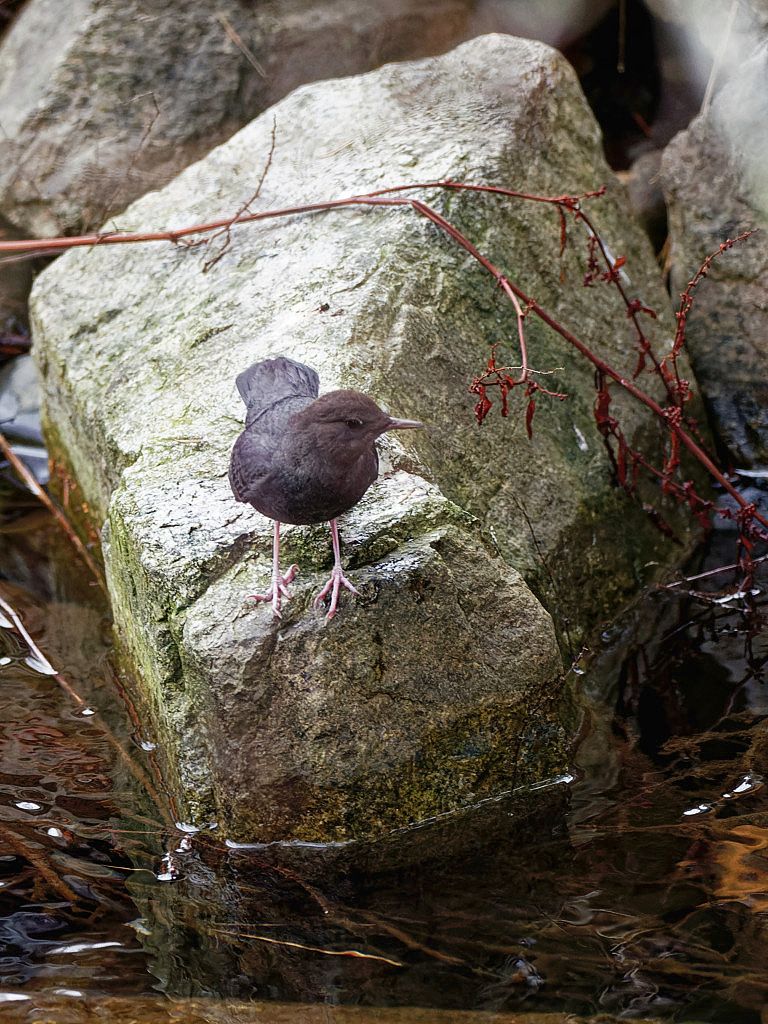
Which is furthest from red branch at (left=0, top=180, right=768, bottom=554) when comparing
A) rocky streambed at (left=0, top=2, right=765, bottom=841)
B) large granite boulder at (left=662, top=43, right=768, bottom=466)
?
large granite boulder at (left=662, top=43, right=768, bottom=466)

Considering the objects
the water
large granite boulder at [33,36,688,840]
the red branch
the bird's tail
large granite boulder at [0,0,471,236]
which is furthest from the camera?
large granite boulder at [0,0,471,236]

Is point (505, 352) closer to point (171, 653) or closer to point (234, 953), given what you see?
point (171, 653)

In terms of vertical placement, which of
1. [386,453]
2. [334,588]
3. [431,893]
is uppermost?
[386,453]

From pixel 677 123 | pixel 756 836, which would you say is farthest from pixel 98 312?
pixel 677 123

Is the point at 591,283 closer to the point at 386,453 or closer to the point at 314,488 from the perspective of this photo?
the point at 386,453

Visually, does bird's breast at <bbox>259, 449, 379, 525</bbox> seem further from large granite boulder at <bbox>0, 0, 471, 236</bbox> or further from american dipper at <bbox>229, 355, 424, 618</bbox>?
large granite boulder at <bbox>0, 0, 471, 236</bbox>

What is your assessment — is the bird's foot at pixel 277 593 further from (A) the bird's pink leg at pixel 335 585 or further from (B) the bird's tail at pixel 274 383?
(B) the bird's tail at pixel 274 383

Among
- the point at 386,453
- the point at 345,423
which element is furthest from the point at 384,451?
the point at 345,423
